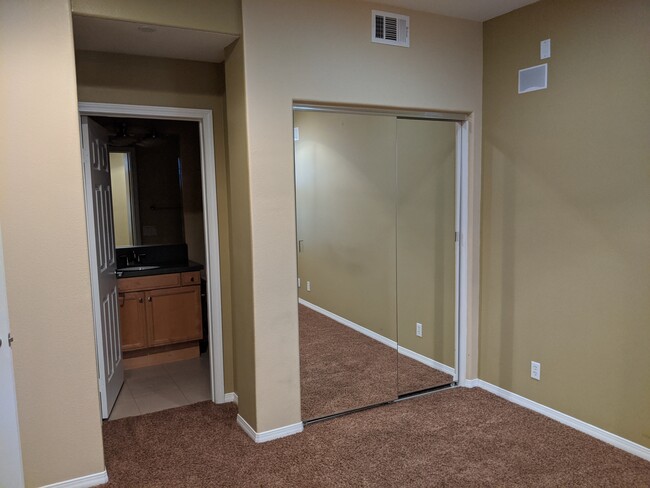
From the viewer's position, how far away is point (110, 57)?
313 cm

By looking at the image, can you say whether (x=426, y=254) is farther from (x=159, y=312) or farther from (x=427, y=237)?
(x=159, y=312)

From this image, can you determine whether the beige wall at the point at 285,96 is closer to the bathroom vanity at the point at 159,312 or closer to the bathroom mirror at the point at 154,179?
the bathroom vanity at the point at 159,312

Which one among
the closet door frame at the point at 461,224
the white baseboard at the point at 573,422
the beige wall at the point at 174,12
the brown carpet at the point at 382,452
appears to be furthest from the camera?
the closet door frame at the point at 461,224

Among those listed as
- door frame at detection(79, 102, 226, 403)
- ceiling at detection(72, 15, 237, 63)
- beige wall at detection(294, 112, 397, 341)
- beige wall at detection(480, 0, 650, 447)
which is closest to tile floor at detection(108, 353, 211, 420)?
door frame at detection(79, 102, 226, 403)

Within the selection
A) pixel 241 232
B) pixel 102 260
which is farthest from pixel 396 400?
pixel 102 260

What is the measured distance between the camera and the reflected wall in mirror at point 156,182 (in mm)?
4809

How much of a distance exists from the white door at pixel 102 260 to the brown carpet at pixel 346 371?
140 centimetres

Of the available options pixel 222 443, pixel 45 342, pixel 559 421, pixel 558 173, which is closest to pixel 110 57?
pixel 45 342

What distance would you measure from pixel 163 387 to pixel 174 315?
0.76m

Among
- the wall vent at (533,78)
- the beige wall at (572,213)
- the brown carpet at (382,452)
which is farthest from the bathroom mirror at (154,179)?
the wall vent at (533,78)

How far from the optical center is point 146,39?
2859mm

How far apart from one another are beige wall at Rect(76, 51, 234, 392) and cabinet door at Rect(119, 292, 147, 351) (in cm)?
121

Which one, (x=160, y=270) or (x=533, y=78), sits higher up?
(x=533, y=78)

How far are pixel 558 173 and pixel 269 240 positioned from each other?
183 cm
